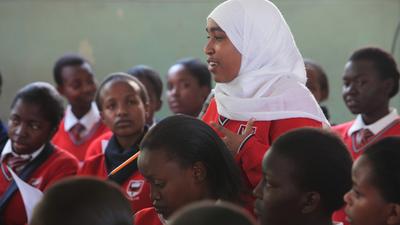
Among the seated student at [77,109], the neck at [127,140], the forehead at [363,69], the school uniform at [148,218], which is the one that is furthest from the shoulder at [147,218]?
the seated student at [77,109]

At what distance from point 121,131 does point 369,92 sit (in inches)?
50.2

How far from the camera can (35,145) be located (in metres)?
3.74

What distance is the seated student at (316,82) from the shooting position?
14.3 feet

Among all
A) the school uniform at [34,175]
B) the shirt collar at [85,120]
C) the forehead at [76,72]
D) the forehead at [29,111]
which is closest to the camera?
the school uniform at [34,175]

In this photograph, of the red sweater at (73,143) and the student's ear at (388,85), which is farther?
the red sweater at (73,143)

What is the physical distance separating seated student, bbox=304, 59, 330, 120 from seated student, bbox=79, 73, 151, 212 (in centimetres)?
100

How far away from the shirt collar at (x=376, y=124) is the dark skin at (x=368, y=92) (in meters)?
0.03

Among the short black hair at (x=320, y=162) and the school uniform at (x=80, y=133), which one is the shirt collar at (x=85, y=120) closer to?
the school uniform at (x=80, y=133)

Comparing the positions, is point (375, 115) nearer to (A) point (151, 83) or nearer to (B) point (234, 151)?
(A) point (151, 83)

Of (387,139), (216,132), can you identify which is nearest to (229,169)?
(216,132)

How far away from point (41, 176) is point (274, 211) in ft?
5.50

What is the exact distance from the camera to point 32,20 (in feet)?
19.8

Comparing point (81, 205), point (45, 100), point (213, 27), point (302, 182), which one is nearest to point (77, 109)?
point (45, 100)

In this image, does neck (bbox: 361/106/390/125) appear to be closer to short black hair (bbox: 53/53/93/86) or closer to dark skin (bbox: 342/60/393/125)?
dark skin (bbox: 342/60/393/125)
